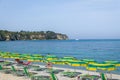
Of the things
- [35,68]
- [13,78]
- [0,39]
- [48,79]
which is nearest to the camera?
[48,79]

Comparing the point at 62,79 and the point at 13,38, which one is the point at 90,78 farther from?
the point at 13,38

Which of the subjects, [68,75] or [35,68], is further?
[35,68]

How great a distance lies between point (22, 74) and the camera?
62.4 ft

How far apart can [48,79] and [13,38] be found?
187333mm

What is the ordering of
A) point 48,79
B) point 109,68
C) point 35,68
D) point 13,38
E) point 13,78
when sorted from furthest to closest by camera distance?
point 13,38 < point 35,68 < point 13,78 < point 48,79 < point 109,68

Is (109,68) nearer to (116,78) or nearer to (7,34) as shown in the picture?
(116,78)

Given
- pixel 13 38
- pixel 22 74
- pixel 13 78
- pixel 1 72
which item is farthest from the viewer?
pixel 13 38

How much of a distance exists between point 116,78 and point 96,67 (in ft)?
9.75

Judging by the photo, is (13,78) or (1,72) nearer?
(13,78)

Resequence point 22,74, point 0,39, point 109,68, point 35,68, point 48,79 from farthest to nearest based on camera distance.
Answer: point 0,39
point 35,68
point 22,74
point 48,79
point 109,68

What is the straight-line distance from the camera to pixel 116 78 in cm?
1703

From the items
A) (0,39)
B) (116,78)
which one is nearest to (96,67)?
(116,78)

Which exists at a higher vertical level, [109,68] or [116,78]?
[109,68]

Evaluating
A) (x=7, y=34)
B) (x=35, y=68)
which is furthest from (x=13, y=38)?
(x=35, y=68)
